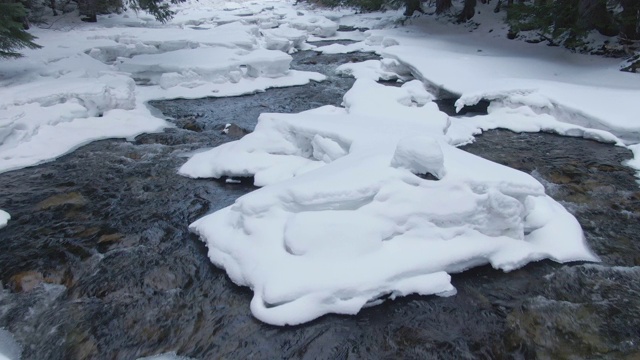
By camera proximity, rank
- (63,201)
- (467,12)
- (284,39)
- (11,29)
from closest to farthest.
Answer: (63,201)
(11,29)
(284,39)
(467,12)

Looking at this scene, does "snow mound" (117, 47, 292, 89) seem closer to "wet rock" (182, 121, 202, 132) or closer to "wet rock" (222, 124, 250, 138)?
"wet rock" (182, 121, 202, 132)

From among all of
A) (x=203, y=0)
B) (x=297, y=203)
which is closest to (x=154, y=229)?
(x=297, y=203)

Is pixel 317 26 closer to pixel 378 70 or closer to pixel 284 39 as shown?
pixel 284 39

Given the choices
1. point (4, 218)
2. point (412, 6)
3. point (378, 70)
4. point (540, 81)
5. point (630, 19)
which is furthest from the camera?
point (412, 6)

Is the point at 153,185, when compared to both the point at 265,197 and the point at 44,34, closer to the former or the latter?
the point at 265,197

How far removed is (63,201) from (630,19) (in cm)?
1237

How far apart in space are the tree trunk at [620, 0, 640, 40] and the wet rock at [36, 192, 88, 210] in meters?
12.1

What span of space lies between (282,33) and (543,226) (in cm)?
1674

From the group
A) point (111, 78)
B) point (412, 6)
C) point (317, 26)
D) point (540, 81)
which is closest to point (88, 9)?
point (317, 26)

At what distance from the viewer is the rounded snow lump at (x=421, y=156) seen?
434 centimetres

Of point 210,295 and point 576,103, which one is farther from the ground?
point 576,103

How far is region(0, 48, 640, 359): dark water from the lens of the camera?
3.25 meters

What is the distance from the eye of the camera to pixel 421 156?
4363 millimetres

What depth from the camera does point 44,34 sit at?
15.8 meters
